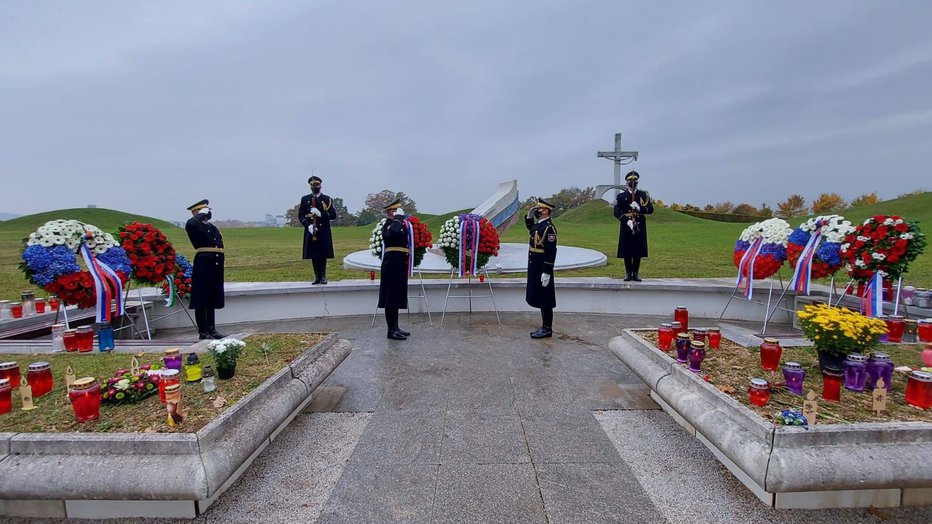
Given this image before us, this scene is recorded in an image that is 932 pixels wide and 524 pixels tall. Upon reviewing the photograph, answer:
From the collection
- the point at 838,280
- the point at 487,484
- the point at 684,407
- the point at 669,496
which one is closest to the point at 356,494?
the point at 487,484

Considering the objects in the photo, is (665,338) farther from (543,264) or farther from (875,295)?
(875,295)

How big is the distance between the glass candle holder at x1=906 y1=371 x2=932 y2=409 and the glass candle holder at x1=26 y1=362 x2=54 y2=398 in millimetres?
5745

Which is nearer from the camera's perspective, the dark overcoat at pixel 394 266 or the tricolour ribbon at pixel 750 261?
the dark overcoat at pixel 394 266

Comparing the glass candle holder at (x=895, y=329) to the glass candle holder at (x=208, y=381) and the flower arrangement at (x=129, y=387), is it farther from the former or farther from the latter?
the flower arrangement at (x=129, y=387)

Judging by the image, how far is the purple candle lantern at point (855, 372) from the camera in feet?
9.55

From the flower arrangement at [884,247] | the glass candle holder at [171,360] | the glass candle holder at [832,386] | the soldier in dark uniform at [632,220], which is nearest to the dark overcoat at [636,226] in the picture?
the soldier in dark uniform at [632,220]

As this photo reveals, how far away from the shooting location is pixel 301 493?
2559 millimetres

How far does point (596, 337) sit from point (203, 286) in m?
5.19

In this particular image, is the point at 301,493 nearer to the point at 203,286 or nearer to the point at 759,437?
the point at 759,437

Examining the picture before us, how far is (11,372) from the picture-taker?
3.08 meters

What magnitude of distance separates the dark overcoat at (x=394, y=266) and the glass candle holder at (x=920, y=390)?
4753 mm

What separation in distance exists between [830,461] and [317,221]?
7.33 m

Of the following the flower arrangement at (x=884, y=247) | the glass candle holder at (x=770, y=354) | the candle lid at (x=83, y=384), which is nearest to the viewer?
the candle lid at (x=83, y=384)

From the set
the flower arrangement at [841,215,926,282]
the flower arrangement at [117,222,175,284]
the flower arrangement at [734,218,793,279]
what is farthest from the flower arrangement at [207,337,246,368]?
the flower arrangement at [841,215,926,282]
